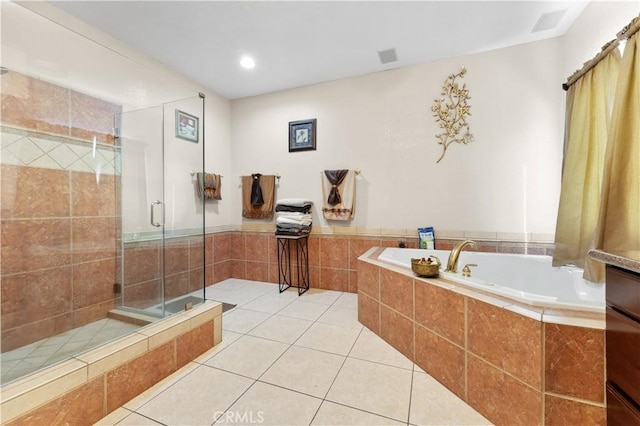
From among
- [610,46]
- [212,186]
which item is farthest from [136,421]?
[610,46]

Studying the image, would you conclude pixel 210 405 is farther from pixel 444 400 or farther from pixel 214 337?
pixel 444 400

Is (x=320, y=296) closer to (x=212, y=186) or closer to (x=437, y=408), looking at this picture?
(x=437, y=408)

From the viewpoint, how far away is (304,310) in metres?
2.49

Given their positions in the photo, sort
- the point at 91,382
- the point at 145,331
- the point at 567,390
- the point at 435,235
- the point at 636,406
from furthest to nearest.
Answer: the point at 435,235 → the point at 145,331 → the point at 91,382 → the point at 567,390 → the point at 636,406

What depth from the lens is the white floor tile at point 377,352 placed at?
64.7 inches

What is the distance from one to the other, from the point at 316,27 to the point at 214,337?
2.67 m

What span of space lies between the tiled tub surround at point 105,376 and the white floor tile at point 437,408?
4.57ft

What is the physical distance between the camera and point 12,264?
5.32ft

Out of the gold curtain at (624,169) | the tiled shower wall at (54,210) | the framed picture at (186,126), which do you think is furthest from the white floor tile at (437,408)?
the framed picture at (186,126)

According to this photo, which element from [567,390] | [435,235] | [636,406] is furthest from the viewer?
[435,235]

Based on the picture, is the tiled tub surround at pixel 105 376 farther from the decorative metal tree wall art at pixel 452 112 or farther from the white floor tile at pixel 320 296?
the decorative metal tree wall art at pixel 452 112

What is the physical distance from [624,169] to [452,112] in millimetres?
1613

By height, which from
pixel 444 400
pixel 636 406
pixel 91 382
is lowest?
pixel 444 400

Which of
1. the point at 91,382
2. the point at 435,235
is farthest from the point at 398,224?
the point at 91,382
